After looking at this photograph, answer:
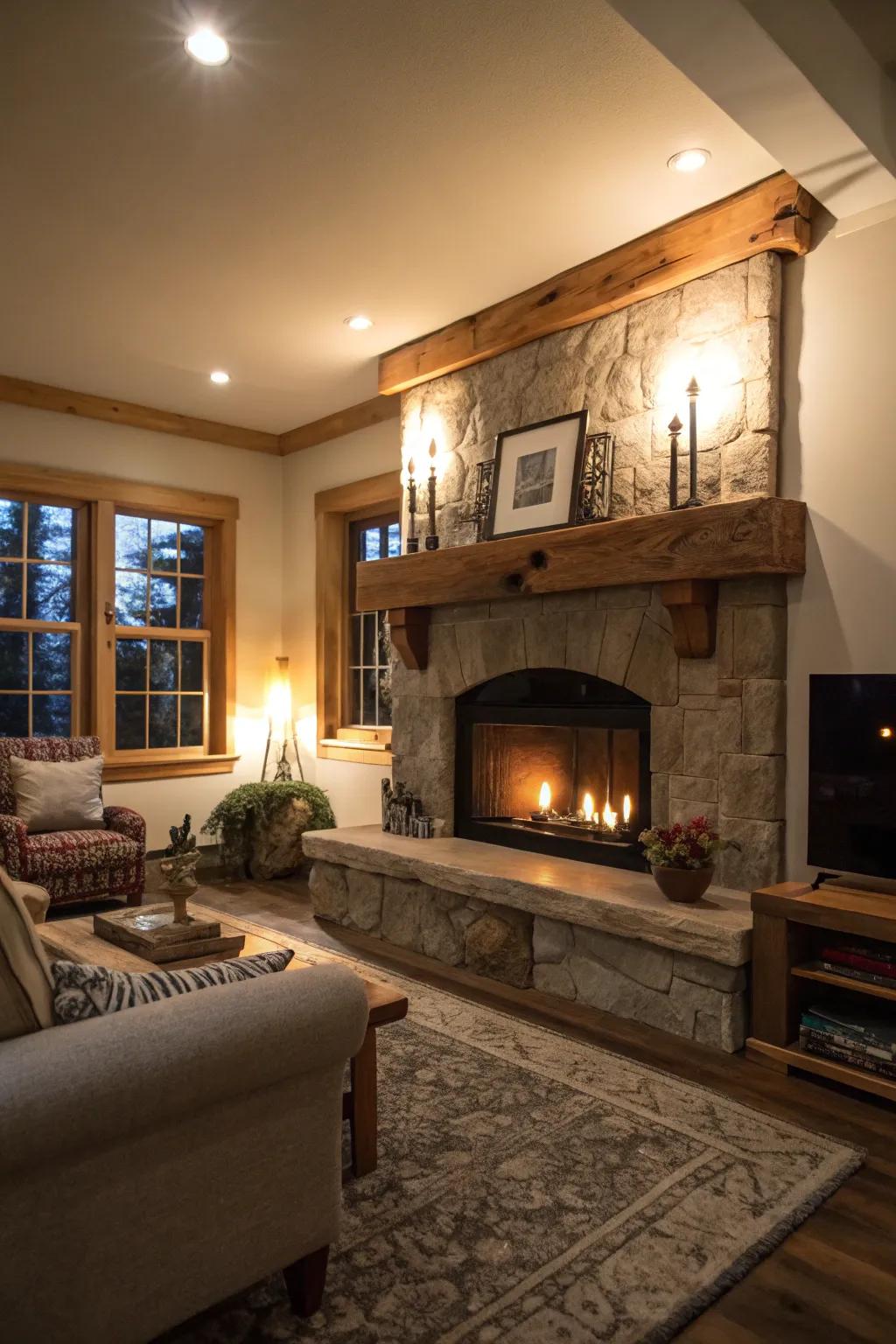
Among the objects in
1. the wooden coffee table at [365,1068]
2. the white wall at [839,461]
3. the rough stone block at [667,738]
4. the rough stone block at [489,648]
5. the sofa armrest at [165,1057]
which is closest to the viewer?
the sofa armrest at [165,1057]

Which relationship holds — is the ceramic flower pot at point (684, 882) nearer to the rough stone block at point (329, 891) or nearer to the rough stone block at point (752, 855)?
the rough stone block at point (752, 855)

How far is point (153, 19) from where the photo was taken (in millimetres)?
2352

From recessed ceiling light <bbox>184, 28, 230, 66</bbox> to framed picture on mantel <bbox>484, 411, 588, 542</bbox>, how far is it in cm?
186

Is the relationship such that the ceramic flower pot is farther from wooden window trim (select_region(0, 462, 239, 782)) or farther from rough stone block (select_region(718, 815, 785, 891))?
wooden window trim (select_region(0, 462, 239, 782))

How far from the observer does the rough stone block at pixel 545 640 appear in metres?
3.91

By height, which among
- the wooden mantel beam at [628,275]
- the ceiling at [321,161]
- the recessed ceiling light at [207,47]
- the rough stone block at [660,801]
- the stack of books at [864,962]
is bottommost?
the stack of books at [864,962]

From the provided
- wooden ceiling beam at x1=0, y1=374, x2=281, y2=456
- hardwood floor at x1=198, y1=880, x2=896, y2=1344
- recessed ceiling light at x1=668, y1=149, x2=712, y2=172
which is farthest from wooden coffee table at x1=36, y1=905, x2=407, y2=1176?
wooden ceiling beam at x1=0, y1=374, x2=281, y2=456

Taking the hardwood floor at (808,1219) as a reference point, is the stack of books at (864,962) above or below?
above

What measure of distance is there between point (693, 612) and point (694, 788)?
65 cm

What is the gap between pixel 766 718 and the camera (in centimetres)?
318

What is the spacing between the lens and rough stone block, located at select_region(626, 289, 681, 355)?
3506 mm

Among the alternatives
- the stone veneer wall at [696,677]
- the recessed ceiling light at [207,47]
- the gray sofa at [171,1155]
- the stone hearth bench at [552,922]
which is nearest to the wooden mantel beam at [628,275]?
the stone veneer wall at [696,677]

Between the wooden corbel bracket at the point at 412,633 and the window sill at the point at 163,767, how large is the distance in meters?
1.93

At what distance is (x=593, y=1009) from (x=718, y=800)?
2.84 ft
